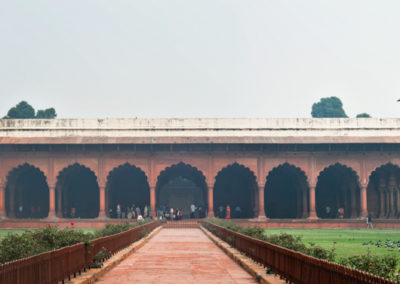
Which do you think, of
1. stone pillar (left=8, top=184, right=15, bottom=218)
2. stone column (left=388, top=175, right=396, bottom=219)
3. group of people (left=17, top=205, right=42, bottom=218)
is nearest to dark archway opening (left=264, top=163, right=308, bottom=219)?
stone column (left=388, top=175, right=396, bottom=219)

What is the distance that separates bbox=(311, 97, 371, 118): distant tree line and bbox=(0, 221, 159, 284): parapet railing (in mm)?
76183

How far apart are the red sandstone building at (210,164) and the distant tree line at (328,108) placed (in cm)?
4395

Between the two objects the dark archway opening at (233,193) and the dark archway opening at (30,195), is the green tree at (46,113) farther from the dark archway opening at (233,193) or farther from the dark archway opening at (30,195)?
the dark archway opening at (233,193)

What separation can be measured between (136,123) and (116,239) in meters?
27.5

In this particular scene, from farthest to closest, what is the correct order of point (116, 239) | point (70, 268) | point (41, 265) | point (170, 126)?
point (170, 126) < point (116, 239) < point (70, 268) < point (41, 265)

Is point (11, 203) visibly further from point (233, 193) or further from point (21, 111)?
point (21, 111)

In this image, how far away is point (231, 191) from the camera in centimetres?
4700

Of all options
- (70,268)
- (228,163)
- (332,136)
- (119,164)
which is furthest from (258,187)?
(70,268)

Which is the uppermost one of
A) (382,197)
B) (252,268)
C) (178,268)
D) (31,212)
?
(382,197)

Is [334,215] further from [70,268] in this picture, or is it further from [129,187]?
[70,268]

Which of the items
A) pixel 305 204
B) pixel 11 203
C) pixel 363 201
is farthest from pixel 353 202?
pixel 11 203

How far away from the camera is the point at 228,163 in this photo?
41312mm

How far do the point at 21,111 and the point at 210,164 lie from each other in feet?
121

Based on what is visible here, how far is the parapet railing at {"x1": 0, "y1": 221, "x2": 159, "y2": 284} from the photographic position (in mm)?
7441
